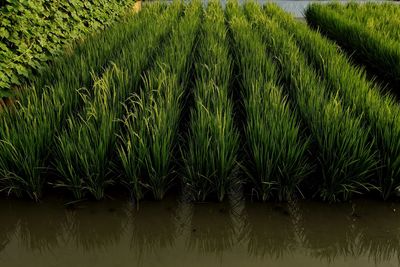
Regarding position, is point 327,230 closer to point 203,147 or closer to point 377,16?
point 203,147

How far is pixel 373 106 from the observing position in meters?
2.76

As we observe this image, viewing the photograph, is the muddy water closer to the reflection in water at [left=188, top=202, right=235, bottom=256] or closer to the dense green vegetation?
the reflection in water at [left=188, top=202, right=235, bottom=256]

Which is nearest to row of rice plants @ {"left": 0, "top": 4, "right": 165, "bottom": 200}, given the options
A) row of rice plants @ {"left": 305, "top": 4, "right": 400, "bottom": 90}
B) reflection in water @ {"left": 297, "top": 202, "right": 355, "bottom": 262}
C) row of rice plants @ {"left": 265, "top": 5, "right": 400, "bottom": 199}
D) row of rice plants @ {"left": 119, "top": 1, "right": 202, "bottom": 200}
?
row of rice plants @ {"left": 119, "top": 1, "right": 202, "bottom": 200}

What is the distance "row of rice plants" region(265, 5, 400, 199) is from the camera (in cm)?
233

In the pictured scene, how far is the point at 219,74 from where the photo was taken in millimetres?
3342

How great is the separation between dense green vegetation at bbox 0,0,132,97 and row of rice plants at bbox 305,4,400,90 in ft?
9.42

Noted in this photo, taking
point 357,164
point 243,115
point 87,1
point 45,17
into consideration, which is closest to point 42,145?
point 243,115

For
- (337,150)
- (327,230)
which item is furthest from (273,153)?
(327,230)

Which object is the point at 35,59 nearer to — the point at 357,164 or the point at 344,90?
the point at 344,90

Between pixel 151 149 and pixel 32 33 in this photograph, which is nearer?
pixel 151 149

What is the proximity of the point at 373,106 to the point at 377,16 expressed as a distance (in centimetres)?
440

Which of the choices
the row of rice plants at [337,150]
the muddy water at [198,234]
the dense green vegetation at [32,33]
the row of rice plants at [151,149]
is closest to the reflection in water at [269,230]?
the muddy water at [198,234]

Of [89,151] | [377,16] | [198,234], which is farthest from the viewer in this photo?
[377,16]

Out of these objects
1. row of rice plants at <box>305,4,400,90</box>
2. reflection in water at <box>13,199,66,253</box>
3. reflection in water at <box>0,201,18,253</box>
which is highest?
row of rice plants at <box>305,4,400,90</box>
